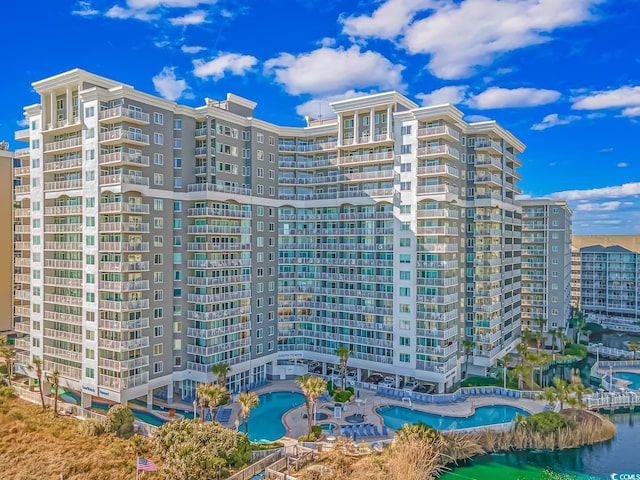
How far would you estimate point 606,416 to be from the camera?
47.4 metres

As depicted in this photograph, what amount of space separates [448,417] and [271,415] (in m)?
16.8

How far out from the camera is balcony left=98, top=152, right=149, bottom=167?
42.9 metres

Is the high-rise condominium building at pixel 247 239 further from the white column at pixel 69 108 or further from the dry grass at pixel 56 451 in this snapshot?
the dry grass at pixel 56 451

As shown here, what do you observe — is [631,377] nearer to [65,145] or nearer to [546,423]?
[546,423]

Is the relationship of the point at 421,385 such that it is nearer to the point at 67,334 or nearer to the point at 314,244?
the point at 314,244

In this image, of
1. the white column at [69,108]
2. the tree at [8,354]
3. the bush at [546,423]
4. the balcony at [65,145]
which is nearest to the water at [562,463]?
the bush at [546,423]

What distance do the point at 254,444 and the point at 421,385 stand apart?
2193 cm

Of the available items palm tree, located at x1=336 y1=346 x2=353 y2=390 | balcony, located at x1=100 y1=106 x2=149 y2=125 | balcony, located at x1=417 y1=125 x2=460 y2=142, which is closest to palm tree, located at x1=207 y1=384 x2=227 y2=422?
palm tree, located at x1=336 y1=346 x2=353 y2=390

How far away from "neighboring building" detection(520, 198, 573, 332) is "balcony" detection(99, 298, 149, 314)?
59590mm

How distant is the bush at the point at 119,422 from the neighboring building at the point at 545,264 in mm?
61477

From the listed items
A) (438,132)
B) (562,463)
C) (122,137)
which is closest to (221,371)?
(122,137)

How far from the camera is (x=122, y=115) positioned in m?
42.8

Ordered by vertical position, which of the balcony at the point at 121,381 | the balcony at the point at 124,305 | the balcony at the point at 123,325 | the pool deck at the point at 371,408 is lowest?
the pool deck at the point at 371,408

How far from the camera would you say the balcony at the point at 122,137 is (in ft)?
141
